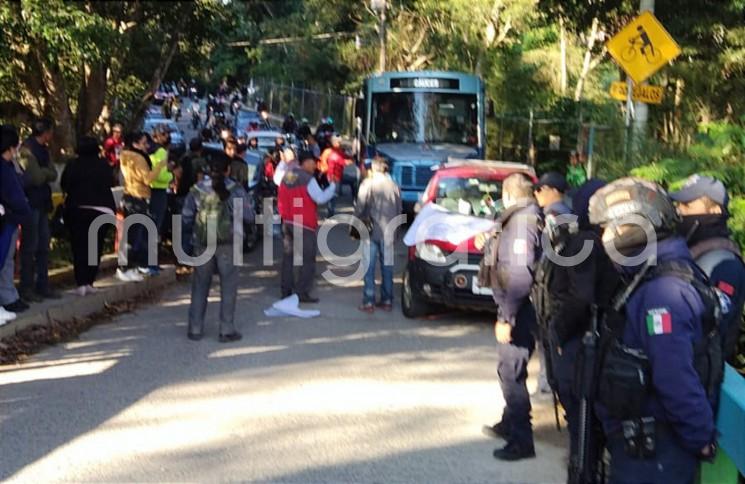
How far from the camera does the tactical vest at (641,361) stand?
3.52 meters

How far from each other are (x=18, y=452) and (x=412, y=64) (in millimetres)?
33841

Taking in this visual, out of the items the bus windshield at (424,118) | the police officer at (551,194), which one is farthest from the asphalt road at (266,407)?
the bus windshield at (424,118)

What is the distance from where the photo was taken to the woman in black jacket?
33.3 feet

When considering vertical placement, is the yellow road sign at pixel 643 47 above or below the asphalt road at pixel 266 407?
above

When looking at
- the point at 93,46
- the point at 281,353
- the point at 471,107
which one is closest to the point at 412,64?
the point at 471,107

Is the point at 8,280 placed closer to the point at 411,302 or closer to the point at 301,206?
the point at 301,206

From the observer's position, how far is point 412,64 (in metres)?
38.5

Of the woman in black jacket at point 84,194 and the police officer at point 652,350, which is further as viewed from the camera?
the woman in black jacket at point 84,194

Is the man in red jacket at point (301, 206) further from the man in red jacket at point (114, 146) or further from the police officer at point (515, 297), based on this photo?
the police officer at point (515, 297)

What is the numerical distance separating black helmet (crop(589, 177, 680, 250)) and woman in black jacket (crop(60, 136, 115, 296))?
296 inches

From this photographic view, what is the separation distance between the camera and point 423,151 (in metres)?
19.0

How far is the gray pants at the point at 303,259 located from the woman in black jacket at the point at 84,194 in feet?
7.04

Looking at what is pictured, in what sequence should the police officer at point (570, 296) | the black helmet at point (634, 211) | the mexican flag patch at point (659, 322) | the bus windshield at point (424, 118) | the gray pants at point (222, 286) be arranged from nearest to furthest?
the mexican flag patch at point (659, 322) < the black helmet at point (634, 211) < the police officer at point (570, 296) < the gray pants at point (222, 286) < the bus windshield at point (424, 118)

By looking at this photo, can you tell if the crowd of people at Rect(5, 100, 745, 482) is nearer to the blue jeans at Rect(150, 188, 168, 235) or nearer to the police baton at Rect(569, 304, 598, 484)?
the police baton at Rect(569, 304, 598, 484)
